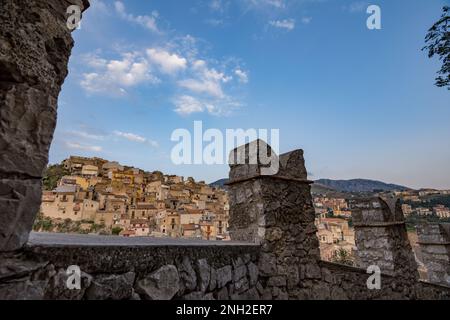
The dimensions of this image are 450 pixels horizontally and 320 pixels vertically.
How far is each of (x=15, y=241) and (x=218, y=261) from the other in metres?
1.48

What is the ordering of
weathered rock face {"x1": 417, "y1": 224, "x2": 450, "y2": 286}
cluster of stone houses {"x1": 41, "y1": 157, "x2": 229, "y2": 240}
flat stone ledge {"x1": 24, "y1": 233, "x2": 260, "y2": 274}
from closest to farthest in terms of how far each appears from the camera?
flat stone ledge {"x1": 24, "y1": 233, "x2": 260, "y2": 274}
weathered rock face {"x1": 417, "y1": 224, "x2": 450, "y2": 286}
cluster of stone houses {"x1": 41, "y1": 157, "x2": 229, "y2": 240}

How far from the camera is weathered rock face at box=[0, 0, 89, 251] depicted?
115 centimetres

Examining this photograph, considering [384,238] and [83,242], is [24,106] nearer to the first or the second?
[83,242]

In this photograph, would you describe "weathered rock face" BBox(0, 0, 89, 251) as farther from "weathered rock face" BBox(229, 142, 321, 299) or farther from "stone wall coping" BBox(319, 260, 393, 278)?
"stone wall coping" BBox(319, 260, 393, 278)

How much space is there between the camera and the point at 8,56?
120 cm

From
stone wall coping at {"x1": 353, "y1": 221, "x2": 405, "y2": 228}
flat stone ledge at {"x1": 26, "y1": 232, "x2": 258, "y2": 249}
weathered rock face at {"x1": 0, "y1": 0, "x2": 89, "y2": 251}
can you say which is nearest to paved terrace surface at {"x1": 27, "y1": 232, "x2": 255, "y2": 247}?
flat stone ledge at {"x1": 26, "y1": 232, "x2": 258, "y2": 249}

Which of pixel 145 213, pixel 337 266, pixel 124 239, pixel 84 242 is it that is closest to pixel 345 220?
pixel 145 213

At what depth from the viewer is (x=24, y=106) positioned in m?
1.24

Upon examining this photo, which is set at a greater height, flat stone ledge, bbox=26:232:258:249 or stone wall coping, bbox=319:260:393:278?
flat stone ledge, bbox=26:232:258:249

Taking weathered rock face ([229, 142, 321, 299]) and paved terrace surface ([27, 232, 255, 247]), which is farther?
weathered rock face ([229, 142, 321, 299])

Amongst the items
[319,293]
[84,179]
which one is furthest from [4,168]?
[84,179]

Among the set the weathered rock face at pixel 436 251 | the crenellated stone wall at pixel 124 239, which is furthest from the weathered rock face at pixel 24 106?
the weathered rock face at pixel 436 251
